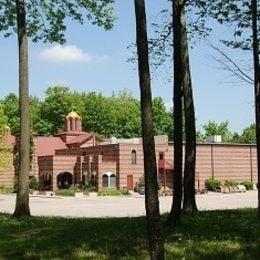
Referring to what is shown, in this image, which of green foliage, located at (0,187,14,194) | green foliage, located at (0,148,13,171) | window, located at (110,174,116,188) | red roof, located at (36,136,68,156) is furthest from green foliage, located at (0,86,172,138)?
green foliage, located at (0,148,13,171)

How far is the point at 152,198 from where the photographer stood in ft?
26.2

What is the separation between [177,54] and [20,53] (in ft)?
20.9

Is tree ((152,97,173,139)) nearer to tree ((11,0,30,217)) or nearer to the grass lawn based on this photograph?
tree ((11,0,30,217))

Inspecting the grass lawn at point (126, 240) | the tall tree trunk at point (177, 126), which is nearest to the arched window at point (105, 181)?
the tall tree trunk at point (177, 126)

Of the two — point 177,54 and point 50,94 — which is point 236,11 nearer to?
point 177,54

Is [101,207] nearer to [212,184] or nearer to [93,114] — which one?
[212,184]

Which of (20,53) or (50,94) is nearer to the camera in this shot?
(20,53)

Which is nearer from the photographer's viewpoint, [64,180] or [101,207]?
[101,207]

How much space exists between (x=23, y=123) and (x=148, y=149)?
38.7 ft

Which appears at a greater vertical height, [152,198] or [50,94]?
[50,94]

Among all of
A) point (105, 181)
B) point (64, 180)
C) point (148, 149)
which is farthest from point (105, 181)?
point (148, 149)

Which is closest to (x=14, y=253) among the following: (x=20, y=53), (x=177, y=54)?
(x=177, y=54)

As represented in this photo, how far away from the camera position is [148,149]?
809cm

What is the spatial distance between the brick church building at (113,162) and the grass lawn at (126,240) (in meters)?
56.7
